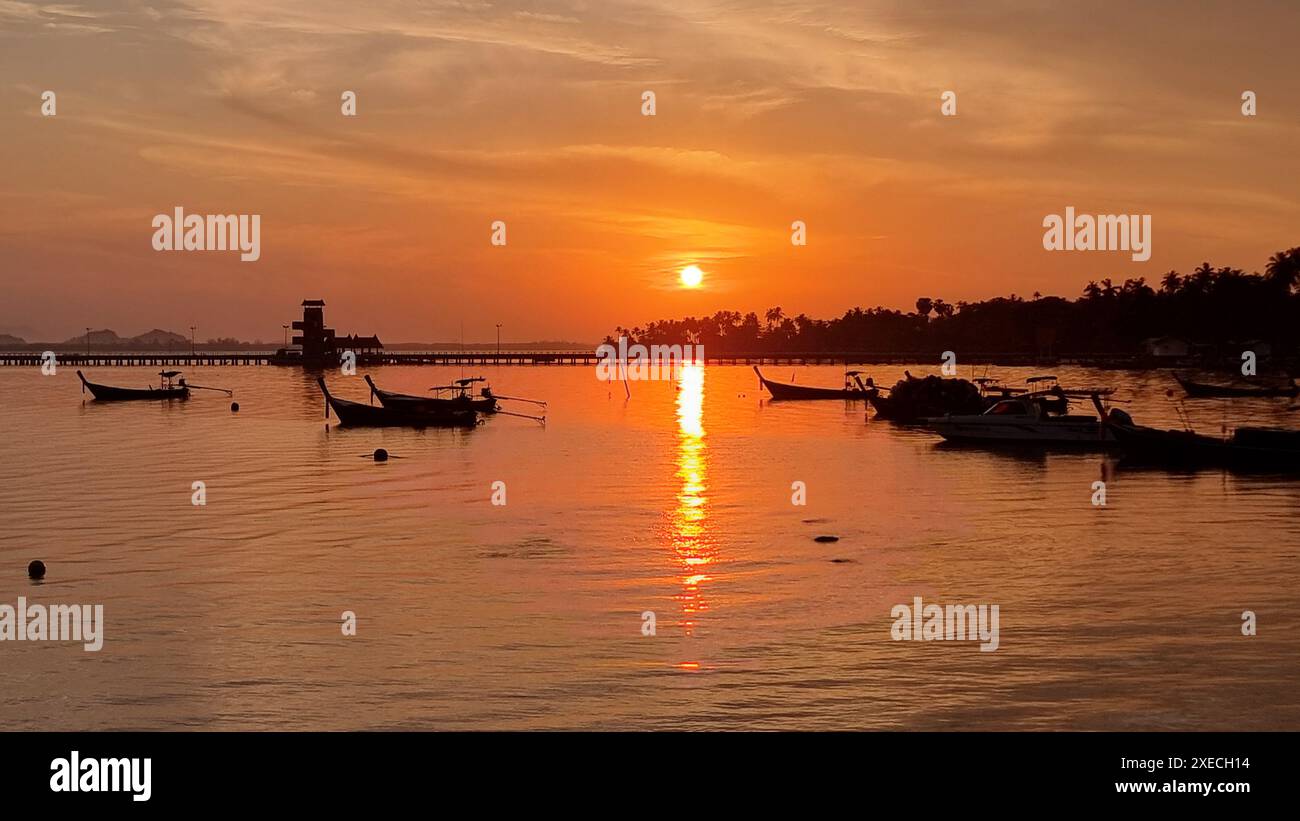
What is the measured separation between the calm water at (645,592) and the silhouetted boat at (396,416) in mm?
25650

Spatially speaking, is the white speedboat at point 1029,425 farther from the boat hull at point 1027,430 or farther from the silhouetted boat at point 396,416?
the silhouetted boat at point 396,416

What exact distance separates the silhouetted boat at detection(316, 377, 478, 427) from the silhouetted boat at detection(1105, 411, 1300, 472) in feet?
159

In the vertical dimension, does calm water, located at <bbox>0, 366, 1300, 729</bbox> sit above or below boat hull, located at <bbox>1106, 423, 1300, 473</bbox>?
below

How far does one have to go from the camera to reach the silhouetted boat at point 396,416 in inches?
3558

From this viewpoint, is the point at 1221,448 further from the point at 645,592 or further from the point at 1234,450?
the point at 645,592

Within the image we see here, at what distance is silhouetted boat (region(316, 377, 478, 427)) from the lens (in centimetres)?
9038

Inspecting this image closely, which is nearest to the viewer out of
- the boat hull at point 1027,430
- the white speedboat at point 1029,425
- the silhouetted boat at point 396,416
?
the boat hull at point 1027,430

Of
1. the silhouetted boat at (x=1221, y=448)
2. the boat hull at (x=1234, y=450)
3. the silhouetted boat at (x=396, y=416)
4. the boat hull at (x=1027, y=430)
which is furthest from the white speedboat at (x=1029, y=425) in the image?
the silhouetted boat at (x=396, y=416)

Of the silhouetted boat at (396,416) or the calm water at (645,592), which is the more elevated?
the silhouetted boat at (396,416)

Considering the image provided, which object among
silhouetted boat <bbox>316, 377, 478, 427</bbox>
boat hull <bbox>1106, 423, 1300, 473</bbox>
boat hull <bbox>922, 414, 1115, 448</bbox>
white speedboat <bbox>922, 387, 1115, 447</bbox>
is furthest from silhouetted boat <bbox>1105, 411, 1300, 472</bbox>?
silhouetted boat <bbox>316, 377, 478, 427</bbox>

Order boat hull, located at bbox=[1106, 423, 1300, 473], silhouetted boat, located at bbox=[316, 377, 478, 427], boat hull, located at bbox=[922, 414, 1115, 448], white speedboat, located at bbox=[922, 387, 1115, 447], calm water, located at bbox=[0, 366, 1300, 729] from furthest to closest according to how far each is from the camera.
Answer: silhouetted boat, located at bbox=[316, 377, 478, 427], white speedboat, located at bbox=[922, 387, 1115, 447], boat hull, located at bbox=[922, 414, 1115, 448], boat hull, located at bbox=[1106, 423, 1300, 473], calm water, located at bbox=[0, 366, 1300, 729]

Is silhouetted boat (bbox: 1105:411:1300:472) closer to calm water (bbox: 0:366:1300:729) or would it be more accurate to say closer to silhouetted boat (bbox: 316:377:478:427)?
calm water (bbox: 0:366:1300:729)

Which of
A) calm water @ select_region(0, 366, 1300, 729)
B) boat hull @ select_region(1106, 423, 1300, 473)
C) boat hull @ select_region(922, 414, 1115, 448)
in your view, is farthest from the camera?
boat hull @ select_region(922, 414, 1115, 448)
